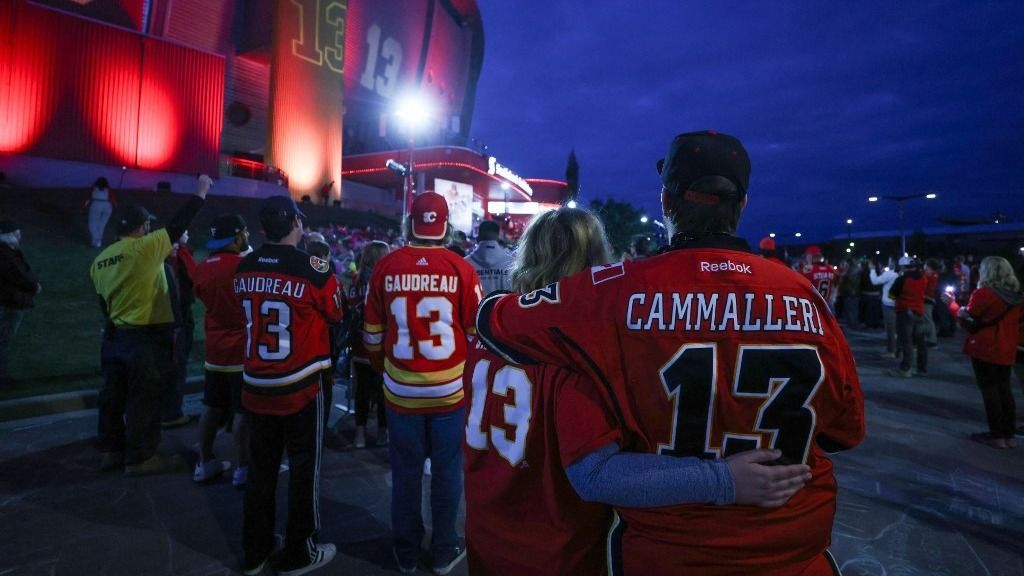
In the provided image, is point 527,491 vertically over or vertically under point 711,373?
under

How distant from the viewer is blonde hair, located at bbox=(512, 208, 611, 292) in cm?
197

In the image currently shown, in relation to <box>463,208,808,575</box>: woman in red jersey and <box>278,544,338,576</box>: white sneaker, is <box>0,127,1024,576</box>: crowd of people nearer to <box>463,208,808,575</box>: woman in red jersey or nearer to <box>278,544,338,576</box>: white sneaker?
<box>463,208,808,575</box>: woman in red jersey

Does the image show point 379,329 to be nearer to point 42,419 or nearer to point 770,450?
point 770,450

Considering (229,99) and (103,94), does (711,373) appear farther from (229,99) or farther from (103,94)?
(229,99)

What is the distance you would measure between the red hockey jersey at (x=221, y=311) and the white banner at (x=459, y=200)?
28582mm

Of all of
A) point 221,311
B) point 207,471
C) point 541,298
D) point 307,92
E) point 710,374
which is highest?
point 307,92

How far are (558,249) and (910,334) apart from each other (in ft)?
32.6

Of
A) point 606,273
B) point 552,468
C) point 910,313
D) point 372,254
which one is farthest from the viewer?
point 910,313

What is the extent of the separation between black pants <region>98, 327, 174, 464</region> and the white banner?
28.2 meters

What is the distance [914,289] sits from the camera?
914 cm

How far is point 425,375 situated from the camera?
339cm

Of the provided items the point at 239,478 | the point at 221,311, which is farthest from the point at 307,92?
the point at 239,478

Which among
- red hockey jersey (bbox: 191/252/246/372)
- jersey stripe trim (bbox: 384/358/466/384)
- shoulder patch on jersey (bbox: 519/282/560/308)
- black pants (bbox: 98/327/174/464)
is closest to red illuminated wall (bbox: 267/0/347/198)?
black pants (bbox: 98/327/174/464)

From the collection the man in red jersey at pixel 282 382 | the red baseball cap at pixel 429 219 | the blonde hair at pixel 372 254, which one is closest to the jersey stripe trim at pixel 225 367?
the man in red jersey at pixel 282 382
